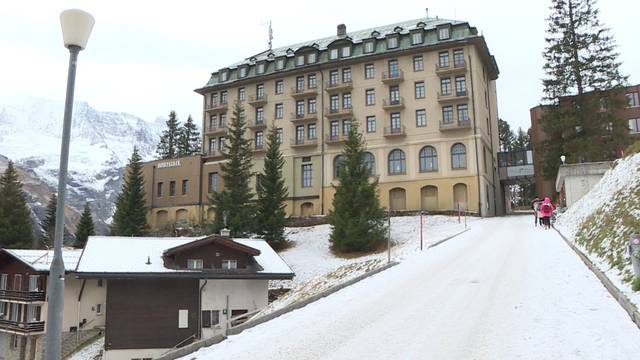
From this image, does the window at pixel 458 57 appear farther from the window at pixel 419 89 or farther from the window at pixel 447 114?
the window at pixel 447 114

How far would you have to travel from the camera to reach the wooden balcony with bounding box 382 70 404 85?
57094mm

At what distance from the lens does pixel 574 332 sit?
850 cm

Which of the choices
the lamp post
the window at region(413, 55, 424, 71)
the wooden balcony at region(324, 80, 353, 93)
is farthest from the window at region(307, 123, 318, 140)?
the lamp post

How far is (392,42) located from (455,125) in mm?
12450

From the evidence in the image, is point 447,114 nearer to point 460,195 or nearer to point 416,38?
point 460,195

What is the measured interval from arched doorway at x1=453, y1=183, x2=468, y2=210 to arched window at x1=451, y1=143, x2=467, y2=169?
195 cm

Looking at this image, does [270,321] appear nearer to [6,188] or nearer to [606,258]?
[606,258]

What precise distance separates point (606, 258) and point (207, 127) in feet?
198

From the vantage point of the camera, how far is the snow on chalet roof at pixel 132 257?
28.5m

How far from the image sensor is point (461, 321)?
9734 mm

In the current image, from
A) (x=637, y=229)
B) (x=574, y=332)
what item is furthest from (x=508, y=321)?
(x=637, y=229)

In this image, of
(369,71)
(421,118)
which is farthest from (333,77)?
(421,118)

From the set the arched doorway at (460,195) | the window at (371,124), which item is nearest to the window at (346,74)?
the window at (371,124)

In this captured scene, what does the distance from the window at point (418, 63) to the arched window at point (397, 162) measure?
910 cm
